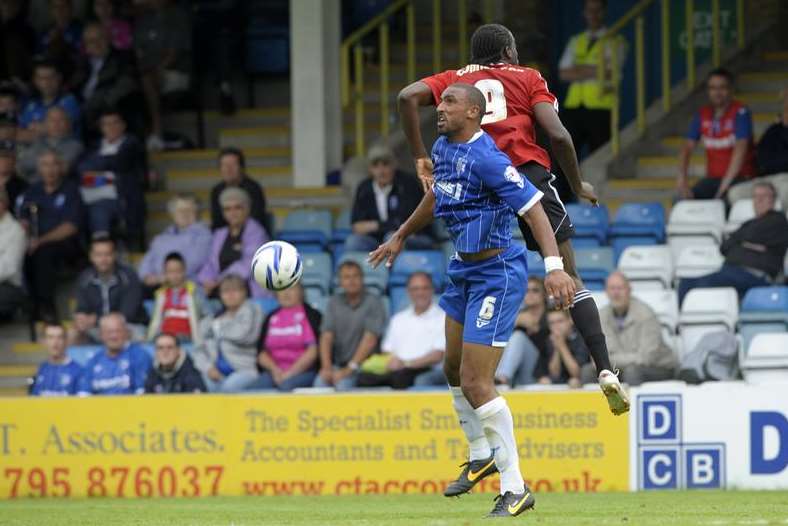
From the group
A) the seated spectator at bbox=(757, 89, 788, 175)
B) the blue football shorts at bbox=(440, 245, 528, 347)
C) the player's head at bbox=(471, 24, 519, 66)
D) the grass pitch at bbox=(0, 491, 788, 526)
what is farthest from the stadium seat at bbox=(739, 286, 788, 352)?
the blue football shorts at bbox=(440, 245, 528, 347)

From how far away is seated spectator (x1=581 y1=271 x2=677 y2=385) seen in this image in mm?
13359

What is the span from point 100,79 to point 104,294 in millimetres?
3159

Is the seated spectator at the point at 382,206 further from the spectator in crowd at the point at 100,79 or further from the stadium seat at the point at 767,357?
the stadium seat at the point at 767,357

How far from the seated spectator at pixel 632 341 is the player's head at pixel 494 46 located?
4.67 metres

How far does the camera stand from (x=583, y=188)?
8.99 meters

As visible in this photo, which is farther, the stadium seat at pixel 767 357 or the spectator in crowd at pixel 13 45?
the spectator in crowd at pixel 13 45

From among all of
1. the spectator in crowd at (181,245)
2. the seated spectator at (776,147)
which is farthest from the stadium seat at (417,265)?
the seated spectator at (776,147)

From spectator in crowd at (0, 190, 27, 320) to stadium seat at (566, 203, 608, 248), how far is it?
476cm

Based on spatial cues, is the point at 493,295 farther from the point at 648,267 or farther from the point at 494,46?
the point at 648,267

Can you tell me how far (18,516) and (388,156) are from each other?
6.08 meters

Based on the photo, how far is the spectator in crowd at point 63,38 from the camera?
18.5m

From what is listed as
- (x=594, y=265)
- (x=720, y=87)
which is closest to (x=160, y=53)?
(x=594, y=265)

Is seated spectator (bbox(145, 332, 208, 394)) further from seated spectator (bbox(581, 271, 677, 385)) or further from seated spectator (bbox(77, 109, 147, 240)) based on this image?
seated spectator (bbox(581, 271, 677, 385))

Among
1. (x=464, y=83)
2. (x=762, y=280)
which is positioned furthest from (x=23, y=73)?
(x=464, y=83)
